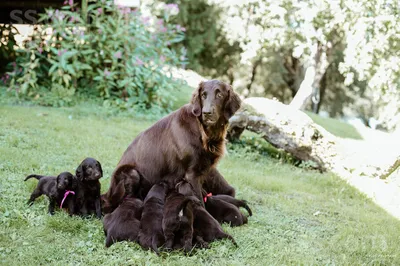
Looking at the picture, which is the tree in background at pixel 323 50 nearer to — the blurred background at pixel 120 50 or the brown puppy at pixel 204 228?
the blurred background at pixel 120 50

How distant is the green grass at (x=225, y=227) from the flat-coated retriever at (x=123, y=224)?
0.11 meters

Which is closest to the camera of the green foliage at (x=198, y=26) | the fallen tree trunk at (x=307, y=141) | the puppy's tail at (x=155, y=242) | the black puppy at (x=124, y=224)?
the puppy's tail at (x=155, y=242)

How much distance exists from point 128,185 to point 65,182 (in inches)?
27.1

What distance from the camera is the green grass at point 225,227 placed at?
399 cm

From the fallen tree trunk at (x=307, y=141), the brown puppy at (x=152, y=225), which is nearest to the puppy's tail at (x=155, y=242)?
the brown puppy at (x=152, y=225)

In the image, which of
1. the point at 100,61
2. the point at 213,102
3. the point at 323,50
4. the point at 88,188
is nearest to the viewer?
the point at 213,102

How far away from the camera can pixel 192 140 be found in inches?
183

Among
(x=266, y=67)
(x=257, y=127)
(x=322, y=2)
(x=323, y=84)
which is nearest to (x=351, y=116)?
(x=323, y=84)

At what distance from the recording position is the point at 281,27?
17.1 metres

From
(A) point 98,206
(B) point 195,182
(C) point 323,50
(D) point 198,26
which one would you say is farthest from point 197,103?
(D) point 198,26

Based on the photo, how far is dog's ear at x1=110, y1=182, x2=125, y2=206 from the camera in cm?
475

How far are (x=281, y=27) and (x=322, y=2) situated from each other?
10.9 ft

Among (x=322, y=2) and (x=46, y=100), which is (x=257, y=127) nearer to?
(x=46, y=100)

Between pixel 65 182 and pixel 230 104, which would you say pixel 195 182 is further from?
pixel 65 182
